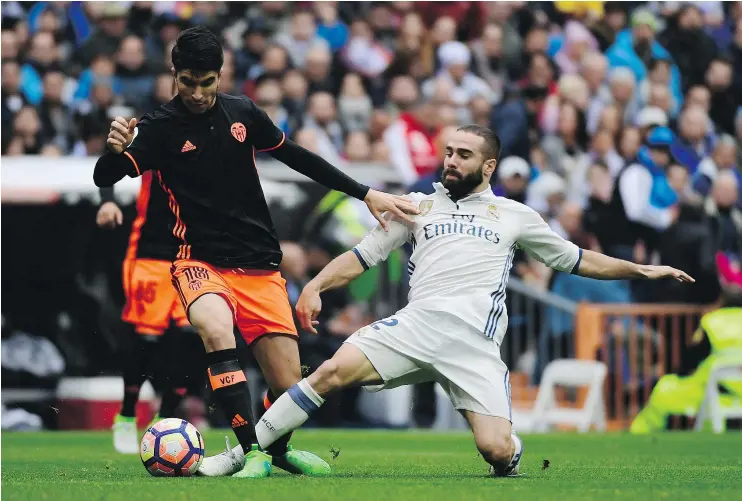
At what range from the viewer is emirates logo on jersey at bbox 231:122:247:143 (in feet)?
29.3

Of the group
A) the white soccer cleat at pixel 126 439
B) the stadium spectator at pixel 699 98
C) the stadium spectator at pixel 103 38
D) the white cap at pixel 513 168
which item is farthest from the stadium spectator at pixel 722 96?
the white soccer cleat at pixel 126 439

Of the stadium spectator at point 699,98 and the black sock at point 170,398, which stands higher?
the stadium spectator at point 699,98

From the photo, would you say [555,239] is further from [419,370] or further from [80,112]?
[80,112]

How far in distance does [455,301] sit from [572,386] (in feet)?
27.0

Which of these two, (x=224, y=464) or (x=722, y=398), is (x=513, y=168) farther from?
(x=224, y=464)

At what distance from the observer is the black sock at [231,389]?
8523 millimetres

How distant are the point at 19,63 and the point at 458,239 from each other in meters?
11.3

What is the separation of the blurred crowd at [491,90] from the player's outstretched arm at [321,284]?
316 inches

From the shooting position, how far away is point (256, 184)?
9047mm

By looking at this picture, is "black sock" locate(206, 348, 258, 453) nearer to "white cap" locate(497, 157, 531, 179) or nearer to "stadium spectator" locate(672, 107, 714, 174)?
"white cap" locate(497, 157, 531, 179)

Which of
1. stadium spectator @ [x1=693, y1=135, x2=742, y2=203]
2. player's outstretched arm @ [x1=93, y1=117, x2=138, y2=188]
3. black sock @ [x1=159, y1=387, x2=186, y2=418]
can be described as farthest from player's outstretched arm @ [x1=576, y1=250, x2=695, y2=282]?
stadium spectator @ [x1=693, y1=135, x2=742, y2=203]

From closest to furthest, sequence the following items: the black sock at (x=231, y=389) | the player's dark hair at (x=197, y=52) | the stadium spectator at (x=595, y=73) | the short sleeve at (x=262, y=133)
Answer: the player's dark hair at (x=197, y=52) → the black sock at (x=231, y=389) → the short sleeve at (x=262, y=133) → the stadium spectator at (x=595, y=73)

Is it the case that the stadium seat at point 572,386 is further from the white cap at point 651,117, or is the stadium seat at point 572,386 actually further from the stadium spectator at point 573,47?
the stadium spectator at point 573,47

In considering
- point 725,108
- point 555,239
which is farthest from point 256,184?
point 725,108
